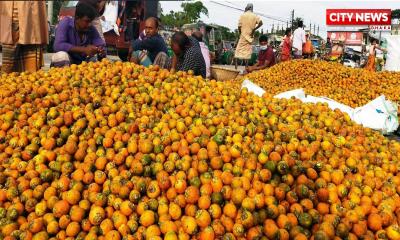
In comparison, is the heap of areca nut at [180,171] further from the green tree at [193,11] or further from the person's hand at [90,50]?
the green tree at [193,11]

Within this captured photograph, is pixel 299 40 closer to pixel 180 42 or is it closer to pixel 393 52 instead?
pixel 393 52

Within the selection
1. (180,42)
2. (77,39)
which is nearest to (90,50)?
(77,39)

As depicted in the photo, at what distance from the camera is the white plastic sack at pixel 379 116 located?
217 inches

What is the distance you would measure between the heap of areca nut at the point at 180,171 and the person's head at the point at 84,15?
7.32 feet

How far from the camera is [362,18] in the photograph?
1736cm

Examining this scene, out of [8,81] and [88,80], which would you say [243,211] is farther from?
[8,81]

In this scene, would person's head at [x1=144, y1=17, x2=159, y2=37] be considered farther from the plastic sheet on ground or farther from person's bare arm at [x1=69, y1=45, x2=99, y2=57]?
the plastic sheet on ground

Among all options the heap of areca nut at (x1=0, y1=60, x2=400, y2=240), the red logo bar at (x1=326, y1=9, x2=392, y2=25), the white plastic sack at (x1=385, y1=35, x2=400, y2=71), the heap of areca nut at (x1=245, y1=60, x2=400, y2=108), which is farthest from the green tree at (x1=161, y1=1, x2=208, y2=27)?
the heap of areca nut at (x1=0, y1=60, x2=400, y2=240)

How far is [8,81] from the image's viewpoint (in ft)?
12.9

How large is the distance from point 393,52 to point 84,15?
13.8 metres

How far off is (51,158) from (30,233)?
0.65 m

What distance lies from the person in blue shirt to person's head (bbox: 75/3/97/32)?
1353mm

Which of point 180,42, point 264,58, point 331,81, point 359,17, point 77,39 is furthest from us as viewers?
point 359,17

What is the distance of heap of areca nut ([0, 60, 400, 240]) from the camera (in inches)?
83.3
